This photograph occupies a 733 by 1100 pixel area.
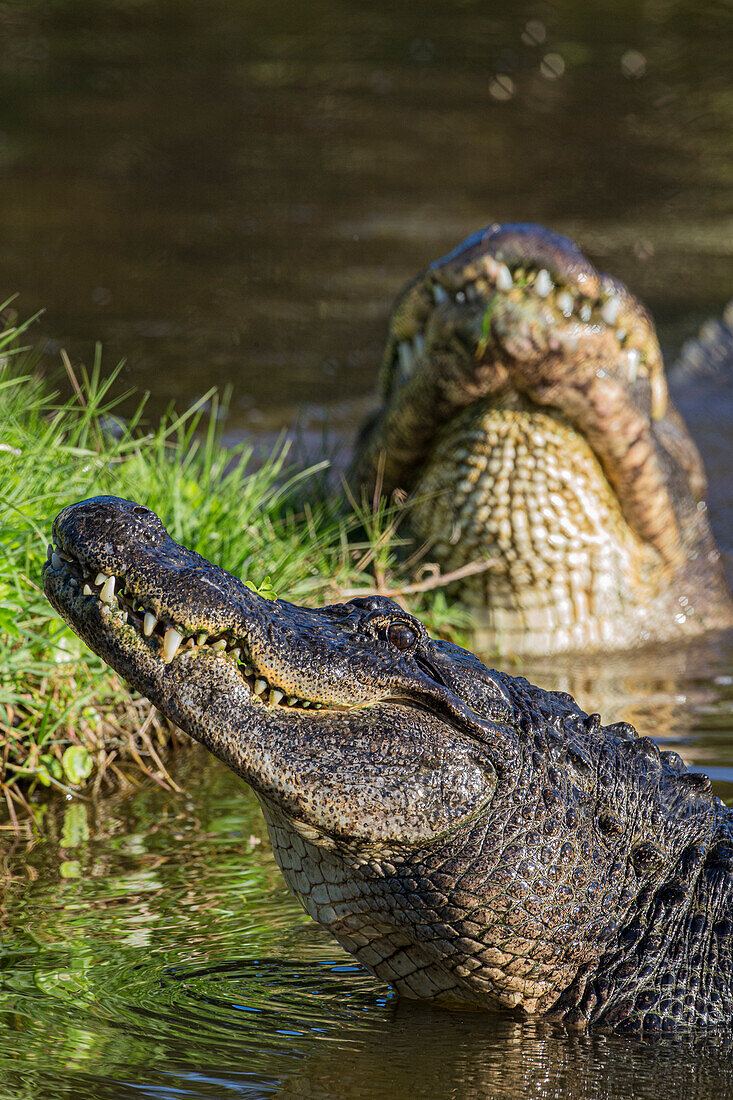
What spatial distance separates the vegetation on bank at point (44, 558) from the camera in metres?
3.61

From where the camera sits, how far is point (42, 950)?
2.84 metres

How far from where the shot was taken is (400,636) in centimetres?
261

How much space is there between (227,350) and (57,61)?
28.1 feet

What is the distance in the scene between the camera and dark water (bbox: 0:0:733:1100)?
250 centimetres

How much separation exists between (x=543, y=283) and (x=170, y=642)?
2.76m

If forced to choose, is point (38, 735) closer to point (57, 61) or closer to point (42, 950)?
point (42, 950)

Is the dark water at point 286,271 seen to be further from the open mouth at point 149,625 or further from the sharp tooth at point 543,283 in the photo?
the sharp tooth at point 543,283

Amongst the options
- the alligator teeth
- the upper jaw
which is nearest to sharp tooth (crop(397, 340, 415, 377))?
the upper jaw

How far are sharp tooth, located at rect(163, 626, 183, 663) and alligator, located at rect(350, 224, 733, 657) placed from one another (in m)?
2.67

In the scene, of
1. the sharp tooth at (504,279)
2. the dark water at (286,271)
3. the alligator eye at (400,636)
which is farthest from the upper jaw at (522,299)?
the alligator eye at (400,636)

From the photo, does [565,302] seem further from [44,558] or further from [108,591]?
[108,591]

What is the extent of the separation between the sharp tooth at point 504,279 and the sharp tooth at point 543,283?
0.29 feet

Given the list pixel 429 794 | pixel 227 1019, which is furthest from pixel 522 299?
pixel 227 1019

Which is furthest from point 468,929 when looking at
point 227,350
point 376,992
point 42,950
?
point 227,350
